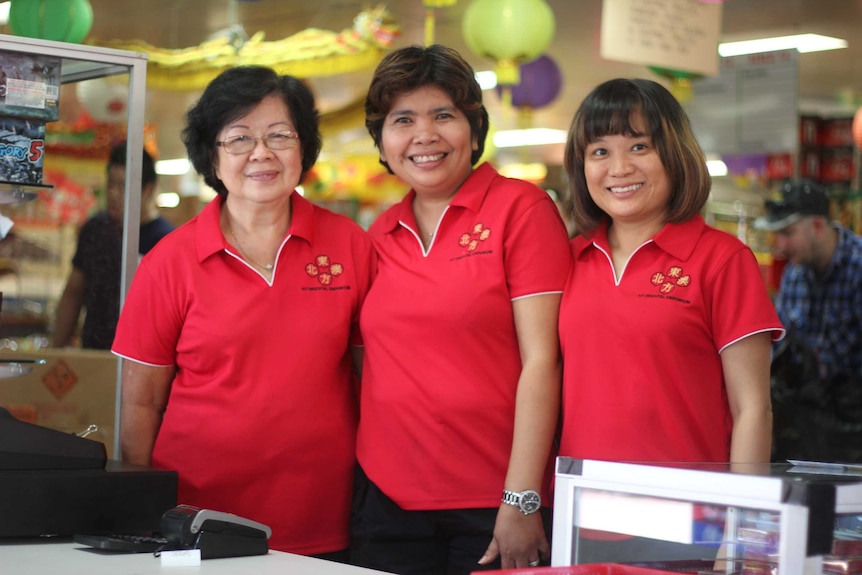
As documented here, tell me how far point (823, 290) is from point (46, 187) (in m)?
3.42

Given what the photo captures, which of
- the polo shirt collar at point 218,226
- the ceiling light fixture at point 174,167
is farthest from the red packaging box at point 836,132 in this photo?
the polo shirt collar at point 218,226

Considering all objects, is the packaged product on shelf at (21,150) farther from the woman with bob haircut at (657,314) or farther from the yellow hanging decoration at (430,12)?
the yellow hanging decoration at (430,12)

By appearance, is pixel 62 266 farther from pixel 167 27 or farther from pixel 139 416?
pixel 167 27

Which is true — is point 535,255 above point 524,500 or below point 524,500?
above

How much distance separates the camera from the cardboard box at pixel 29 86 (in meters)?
2.72

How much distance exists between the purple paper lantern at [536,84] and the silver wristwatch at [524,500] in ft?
14.8

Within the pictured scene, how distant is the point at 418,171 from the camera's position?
2.61 meters

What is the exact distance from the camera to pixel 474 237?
100 inches

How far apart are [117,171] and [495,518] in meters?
1.45

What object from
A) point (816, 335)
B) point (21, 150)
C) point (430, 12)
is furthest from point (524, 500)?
point (430, 12)

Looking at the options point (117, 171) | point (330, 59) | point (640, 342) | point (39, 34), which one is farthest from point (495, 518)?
point (330, 59)

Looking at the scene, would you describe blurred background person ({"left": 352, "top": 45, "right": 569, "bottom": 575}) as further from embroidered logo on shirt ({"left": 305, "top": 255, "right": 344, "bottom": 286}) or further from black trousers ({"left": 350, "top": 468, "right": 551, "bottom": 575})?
embroidered logo on shirt ({"left": 305, "top": 255, "right": 344, "bottom": 286})

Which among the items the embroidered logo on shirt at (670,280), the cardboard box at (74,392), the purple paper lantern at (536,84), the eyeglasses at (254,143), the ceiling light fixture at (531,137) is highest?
the ceiling light fixture at (531,137)

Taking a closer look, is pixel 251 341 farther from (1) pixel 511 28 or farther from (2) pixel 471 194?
(1) pixel 511 28
